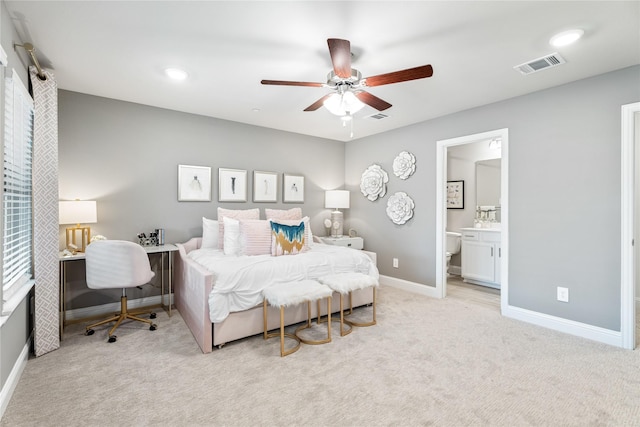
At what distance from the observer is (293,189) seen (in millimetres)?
5059

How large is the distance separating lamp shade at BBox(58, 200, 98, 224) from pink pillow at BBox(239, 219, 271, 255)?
1.50 metres

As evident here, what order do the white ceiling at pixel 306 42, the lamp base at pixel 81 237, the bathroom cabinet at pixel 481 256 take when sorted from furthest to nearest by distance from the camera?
the bathroom cabinet at pixel 481 256, the lamp base at pixel 81 237, the white ceiling at pixel 306 42

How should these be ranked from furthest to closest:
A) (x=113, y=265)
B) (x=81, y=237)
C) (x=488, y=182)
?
(x=488, y=182) → (x=81, y=237) → (x=113, y=265)

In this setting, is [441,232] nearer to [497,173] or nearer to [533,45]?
[497,173]

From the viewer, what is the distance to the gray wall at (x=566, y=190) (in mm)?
2803

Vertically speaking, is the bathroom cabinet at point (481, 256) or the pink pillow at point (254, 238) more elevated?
the pink pillow at point (254, 238)


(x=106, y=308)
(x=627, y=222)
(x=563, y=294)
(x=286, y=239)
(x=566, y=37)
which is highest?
(x=566, y=37)

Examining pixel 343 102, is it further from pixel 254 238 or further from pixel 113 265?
pixel 113 265

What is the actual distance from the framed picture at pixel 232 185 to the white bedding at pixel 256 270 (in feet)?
3.17

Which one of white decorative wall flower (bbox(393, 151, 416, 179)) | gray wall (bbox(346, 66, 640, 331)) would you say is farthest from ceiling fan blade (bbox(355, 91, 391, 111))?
white decorative wall flower (bbox(393, 151, 416, 179))

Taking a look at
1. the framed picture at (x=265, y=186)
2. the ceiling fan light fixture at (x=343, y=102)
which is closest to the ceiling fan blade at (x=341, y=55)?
the ceiling fan light fixture at (x=343, y=102)

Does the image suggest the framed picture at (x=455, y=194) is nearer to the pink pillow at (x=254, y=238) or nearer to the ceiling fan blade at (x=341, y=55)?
the pink pillow at (x=254, y=238)

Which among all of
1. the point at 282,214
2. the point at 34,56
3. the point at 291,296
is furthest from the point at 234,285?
the point at 34,56

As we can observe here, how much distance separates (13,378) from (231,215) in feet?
7.96
